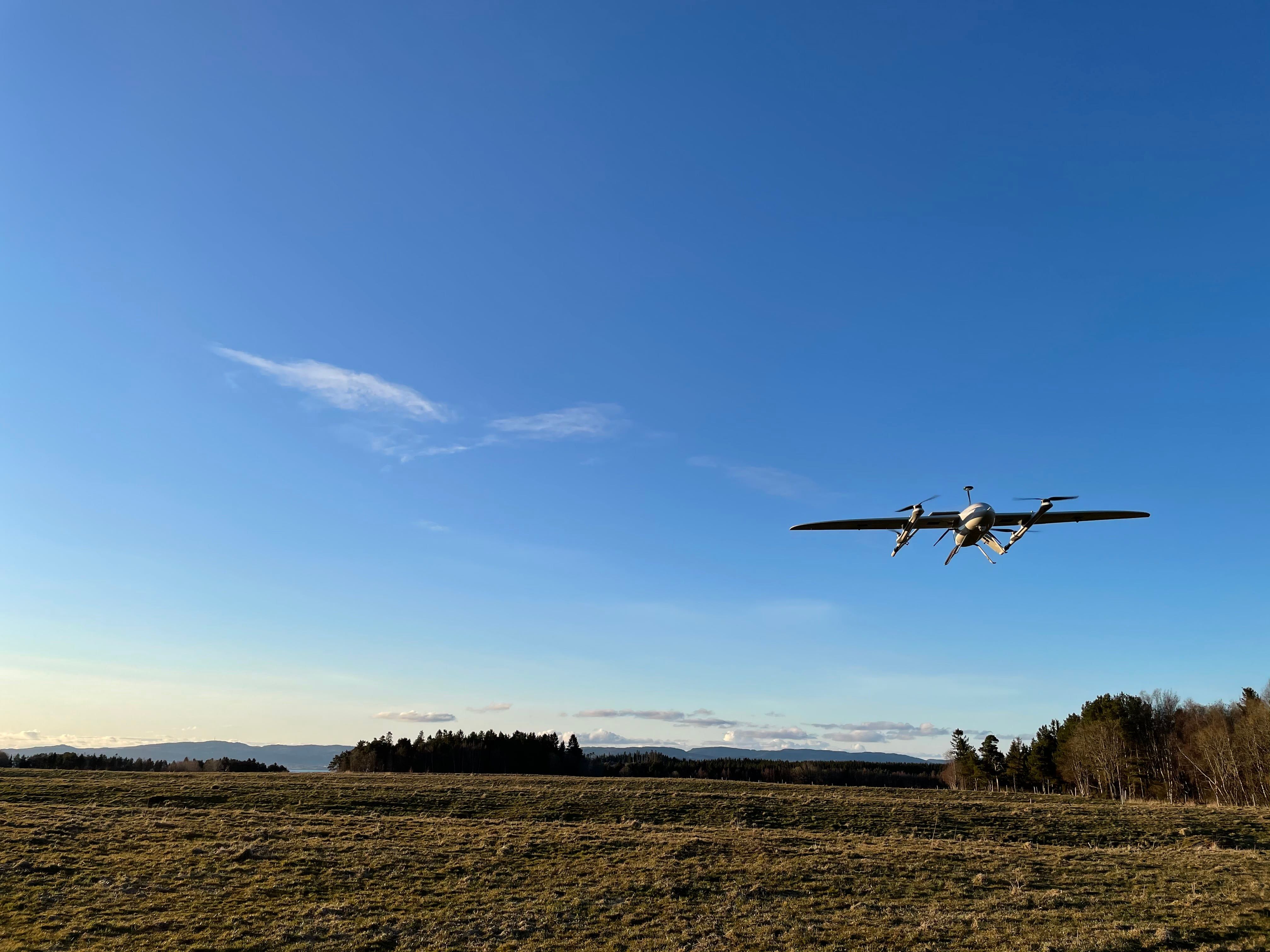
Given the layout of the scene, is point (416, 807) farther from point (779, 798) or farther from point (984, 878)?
point (984, 878)

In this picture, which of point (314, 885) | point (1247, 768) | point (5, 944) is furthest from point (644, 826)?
point (1247, 768)

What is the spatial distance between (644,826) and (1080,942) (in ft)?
81.9

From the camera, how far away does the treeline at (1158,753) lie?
74.4 meters

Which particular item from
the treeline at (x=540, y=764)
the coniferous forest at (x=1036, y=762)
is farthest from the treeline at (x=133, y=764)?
the treeline at (x=540, y=764)

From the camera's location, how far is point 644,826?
40344mm

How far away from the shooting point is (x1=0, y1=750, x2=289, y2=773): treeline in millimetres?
96625

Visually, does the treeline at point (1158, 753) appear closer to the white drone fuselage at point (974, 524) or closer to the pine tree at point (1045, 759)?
the pine tree at point (1045, 759)

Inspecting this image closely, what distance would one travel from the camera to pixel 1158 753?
3570 inches

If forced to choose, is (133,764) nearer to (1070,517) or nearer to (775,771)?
(775,771)

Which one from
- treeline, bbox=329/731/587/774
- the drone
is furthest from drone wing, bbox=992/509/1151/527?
treeline, bbox=329/731/587/774

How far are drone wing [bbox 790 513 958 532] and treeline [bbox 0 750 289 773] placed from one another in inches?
3340

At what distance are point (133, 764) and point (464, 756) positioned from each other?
2066 inches

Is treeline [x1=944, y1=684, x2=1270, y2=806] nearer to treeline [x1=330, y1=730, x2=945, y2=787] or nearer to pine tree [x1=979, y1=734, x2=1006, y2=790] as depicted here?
pine tree [x1=979, y1=734, x2=1006, y2=790]

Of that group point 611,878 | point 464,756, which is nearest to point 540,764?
point 464,756
